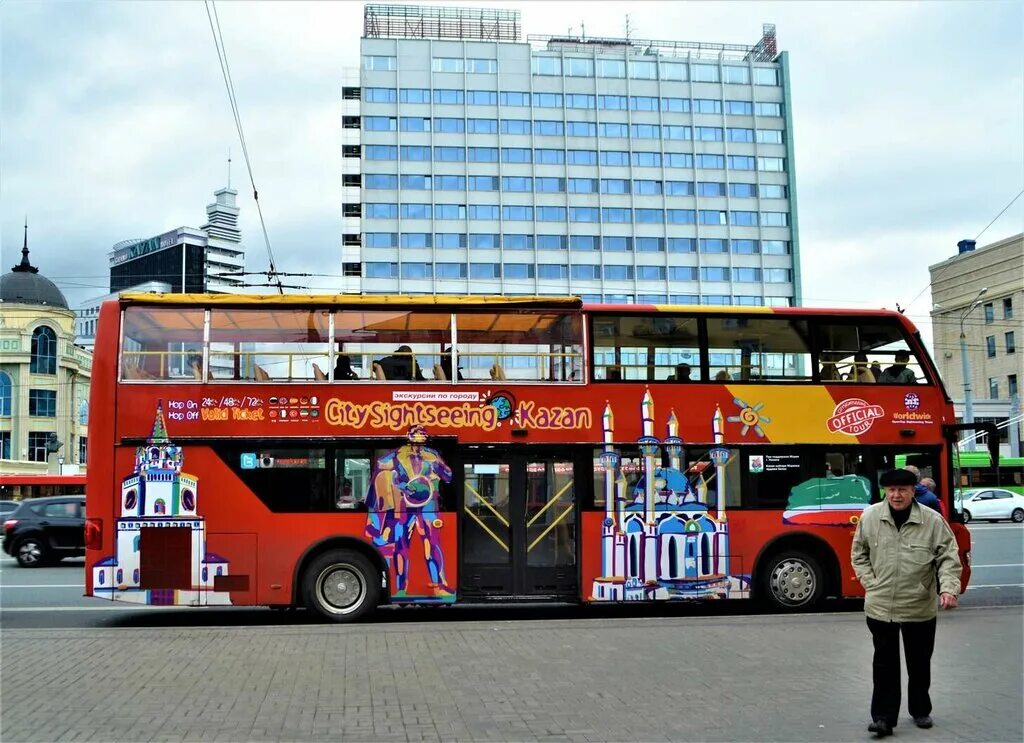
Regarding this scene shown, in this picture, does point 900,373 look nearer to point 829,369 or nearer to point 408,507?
point 829,369

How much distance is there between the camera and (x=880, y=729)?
657 cm

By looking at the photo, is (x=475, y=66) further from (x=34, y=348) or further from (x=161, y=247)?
(x=161, y=247)

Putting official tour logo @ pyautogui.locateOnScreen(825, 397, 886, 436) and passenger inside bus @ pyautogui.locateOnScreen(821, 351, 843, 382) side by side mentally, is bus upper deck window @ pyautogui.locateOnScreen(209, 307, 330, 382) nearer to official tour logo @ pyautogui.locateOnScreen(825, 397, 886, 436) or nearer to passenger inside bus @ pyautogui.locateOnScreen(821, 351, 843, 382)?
passenger inside bus @ pyautogui.locateOnScreen(821, 351, 843, 382)

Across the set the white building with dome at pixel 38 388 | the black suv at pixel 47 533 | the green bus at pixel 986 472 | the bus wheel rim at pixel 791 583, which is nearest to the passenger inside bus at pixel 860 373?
the bus wheel rim at pixel 791 583

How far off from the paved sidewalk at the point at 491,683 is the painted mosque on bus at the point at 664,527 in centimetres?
135

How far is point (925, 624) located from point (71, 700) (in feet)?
20.4

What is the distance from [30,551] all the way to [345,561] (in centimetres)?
1360

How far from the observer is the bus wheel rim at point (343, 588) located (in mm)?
12523

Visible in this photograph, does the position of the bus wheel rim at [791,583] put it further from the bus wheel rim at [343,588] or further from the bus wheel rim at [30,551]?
the bus wheel rim at [30,551]

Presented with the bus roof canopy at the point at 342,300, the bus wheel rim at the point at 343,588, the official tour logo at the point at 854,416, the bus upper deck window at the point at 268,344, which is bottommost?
the bus wheel rim at the point at 343,588

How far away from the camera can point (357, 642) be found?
10.2 meters

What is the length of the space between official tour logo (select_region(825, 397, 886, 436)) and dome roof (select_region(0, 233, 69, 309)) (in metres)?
88.7

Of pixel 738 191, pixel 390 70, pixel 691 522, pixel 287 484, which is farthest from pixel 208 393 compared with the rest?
pixel 738 191

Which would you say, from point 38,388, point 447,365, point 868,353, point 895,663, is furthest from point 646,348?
point 38,388
